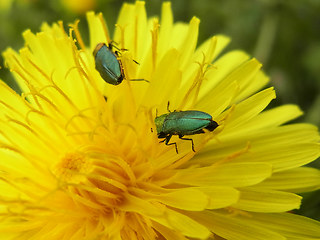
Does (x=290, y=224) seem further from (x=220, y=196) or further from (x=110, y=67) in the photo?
(x=110, y=67)

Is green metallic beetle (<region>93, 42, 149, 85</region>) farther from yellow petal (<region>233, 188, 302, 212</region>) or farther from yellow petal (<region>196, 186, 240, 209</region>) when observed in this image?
yellow petal (<region>233, 188, 302, 212</region>)

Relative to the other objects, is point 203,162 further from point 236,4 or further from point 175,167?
point 236,4

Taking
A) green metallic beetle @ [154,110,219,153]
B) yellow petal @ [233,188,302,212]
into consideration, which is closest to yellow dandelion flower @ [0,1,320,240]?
yellow petal @ [233,188,302,212]

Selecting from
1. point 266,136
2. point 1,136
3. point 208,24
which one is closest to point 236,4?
point 208,24

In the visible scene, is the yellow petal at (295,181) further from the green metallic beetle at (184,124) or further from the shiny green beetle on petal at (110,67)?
the shiny green beetle on petal at (110,67)

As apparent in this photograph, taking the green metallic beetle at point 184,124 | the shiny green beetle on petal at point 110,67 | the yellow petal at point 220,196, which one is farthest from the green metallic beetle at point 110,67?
the yellow petal at point 220,196
